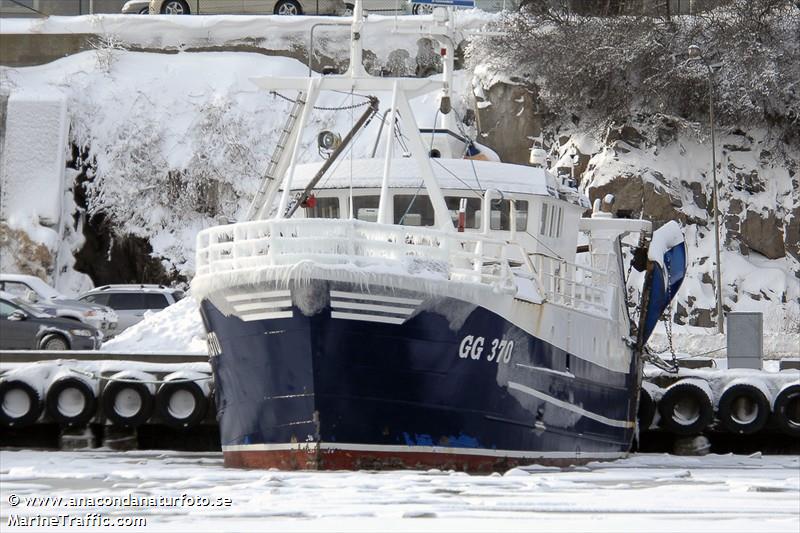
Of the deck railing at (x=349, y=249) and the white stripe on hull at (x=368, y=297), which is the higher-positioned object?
the deck railing at (x=349, y=249)

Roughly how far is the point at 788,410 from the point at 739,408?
666mm

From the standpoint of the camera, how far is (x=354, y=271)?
48.6 feet

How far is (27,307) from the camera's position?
27641 millimetres

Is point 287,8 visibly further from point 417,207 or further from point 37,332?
point 417,207

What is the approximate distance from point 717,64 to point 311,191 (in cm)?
2549

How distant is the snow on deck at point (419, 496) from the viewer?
9828 millimetres

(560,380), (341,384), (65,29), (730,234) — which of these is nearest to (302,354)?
(341,384)

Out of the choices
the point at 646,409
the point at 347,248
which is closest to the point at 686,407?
the point at 646,409

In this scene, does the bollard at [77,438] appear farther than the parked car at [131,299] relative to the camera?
No

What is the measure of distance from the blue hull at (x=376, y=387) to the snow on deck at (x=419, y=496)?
55cm

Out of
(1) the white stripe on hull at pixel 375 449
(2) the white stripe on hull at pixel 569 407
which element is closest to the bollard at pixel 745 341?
(2) the white stripe on hull at pixel 569 407

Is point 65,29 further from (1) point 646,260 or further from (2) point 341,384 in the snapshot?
(2) point 341,384

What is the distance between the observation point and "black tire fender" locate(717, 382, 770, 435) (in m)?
20.1

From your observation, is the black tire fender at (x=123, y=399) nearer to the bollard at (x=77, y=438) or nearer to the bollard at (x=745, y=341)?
the bollard at (x=77, y=438)
